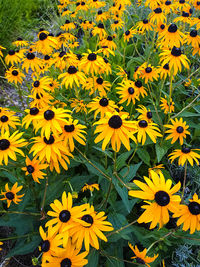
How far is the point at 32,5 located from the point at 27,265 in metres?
5.67

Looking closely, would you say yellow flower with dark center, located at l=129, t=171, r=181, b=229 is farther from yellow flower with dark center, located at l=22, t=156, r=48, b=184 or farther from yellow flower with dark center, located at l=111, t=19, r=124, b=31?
yellow flower with dark center, located at l=111, t=19, r=124, b=31

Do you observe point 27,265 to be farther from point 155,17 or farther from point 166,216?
point 155,17

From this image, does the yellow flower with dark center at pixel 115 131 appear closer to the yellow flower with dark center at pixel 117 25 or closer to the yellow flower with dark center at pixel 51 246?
the yellow flower with dark center at pixel 51 246

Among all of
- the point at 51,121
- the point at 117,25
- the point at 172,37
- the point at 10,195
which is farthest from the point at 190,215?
the point at 117,25

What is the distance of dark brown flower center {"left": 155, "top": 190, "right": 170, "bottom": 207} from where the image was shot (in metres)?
1.04

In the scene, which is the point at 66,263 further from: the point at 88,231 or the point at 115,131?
the point at 115,131

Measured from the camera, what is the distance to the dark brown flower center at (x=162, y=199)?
1.04 meters

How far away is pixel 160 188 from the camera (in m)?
1.10

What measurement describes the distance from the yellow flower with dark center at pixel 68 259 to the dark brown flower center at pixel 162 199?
1.25 feet

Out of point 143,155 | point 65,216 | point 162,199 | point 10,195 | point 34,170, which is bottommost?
point 143,155

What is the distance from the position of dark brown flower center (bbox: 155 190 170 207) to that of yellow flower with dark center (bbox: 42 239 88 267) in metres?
0.38

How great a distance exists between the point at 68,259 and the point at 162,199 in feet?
1.56

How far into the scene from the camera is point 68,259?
1031mm

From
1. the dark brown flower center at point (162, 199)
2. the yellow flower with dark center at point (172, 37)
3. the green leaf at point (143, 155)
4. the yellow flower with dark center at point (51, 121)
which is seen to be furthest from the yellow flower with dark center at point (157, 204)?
the yellow flower with dark center at point (172, 37)
